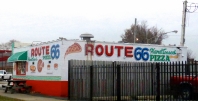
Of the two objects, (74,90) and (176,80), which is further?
(74,90)

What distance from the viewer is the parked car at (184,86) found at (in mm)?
14211

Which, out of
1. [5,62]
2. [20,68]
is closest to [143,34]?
[5,62]

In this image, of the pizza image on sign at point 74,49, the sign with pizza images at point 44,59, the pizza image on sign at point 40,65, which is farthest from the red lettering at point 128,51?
the pizza image on sign at point 40,65

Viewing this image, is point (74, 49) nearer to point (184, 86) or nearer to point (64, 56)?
point (64, 56)

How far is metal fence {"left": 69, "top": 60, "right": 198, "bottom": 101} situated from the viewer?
49.5 ft

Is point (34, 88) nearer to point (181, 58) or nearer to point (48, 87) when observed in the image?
point (48, 87)

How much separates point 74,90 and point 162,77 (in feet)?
23.8

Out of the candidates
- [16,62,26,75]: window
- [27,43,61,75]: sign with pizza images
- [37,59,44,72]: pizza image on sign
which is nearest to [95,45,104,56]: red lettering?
[27,43,61,75]: sign with pizza images

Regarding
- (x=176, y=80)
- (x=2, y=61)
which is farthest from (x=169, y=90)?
(x=2, y=61)

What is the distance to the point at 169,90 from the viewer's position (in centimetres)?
1506

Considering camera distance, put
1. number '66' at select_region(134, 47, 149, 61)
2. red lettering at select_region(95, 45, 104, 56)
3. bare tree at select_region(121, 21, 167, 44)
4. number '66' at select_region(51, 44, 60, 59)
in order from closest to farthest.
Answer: number '66' at select_region(51, 44, 60, 59) < red lettering at select_region(95, 45, 104, 56) < number '66' at select_region(134, 47, 149, 61) < bare tree at select_region(121, 21, 167, 44)

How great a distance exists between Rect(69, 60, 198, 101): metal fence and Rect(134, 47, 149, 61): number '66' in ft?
16.6

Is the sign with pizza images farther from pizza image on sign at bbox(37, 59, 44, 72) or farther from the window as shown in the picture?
the window

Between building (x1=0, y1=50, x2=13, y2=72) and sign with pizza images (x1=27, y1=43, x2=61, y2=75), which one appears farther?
building (x1=0, y1=50, x2=13, y2=72)
